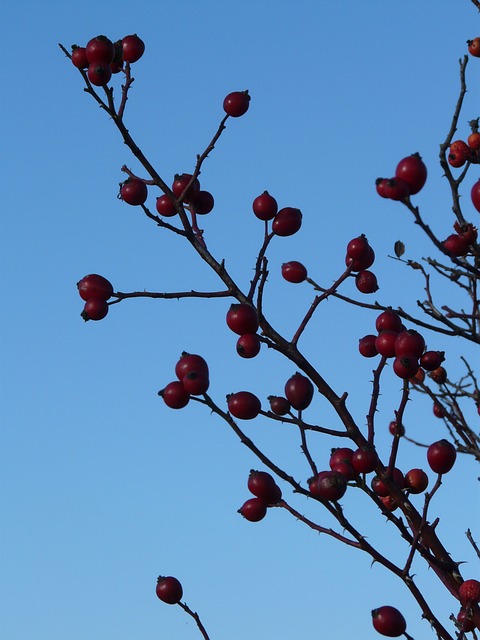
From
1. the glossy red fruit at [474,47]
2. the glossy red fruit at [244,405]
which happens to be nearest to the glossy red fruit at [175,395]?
the glossy red fruit at [244,405]

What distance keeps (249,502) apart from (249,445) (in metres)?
0.42

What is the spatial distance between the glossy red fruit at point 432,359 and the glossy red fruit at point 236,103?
4.50 feet

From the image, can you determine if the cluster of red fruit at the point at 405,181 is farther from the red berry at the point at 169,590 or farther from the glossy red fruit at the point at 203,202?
the red berry at the point at 169,590

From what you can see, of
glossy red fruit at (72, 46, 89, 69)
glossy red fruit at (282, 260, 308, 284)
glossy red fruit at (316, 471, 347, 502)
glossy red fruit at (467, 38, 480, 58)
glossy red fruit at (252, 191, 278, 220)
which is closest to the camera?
glossy red fruit at (316, 471, 347, 502)

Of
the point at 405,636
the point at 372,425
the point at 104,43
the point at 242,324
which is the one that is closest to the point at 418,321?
the point at 372,425

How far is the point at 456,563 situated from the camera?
3.08m

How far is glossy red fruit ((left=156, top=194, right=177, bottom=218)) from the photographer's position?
360 centimetres

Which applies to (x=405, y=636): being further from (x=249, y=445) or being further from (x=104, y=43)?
(x=104, y=43)

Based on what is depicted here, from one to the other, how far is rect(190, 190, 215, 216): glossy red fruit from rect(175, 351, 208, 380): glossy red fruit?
863mm

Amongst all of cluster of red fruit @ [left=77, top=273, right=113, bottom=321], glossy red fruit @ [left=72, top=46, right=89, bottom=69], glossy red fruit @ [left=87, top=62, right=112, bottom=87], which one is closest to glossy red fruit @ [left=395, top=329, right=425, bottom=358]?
cluster of red fruit @ [left=77, top=273, right=113, bottom=321]

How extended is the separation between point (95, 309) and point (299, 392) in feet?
3.10

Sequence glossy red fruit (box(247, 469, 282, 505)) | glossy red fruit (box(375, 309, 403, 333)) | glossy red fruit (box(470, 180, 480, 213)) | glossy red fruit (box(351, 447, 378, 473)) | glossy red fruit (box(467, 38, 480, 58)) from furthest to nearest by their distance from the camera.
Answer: glossy red fruit (box(467, 38, 480, 58)) → glossy red fruit (box(375, 309, 403, 333)) → glossy red fruit (box(247, 469, 282, 505)) → glossy red fruit (box(351, 447, 378, 473)) → glossy red fruit (box(470, 180, 480, 213))

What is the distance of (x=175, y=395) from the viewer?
3016mm

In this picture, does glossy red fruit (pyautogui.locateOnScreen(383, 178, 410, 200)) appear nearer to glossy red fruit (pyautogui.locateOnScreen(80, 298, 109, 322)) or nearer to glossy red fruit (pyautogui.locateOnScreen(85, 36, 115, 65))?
glossy red fruit (pyautogui.locateOnScreen(80, 298, 109, 322))
